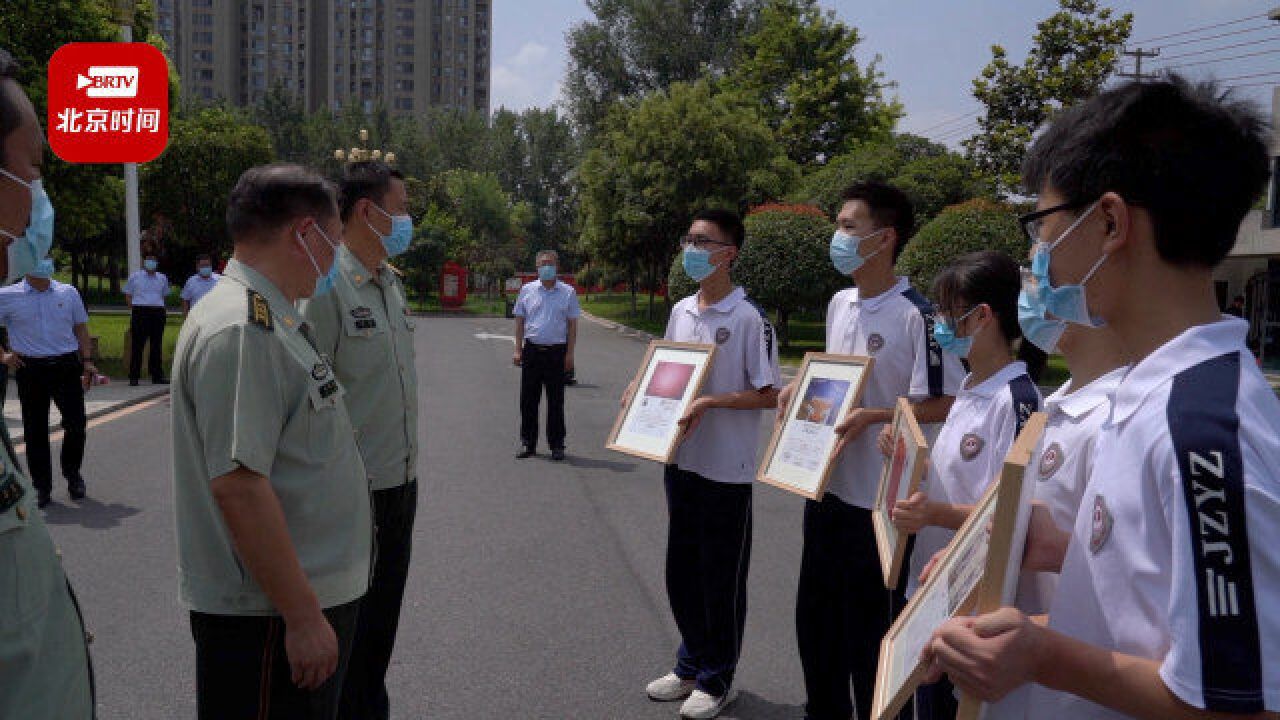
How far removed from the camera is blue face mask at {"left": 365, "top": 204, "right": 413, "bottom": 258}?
11.6 ft

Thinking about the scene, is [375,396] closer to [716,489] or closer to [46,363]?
[716,489]

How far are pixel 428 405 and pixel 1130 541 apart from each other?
12526 mm

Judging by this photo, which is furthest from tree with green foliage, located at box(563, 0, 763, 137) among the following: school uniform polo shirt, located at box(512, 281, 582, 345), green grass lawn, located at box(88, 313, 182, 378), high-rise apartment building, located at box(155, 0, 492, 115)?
high-rise apartment building, located at box(155, 0, 492, 115)

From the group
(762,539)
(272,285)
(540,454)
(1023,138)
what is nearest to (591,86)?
(1023,138)

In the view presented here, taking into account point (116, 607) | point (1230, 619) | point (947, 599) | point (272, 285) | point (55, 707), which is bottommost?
point (116, 607)

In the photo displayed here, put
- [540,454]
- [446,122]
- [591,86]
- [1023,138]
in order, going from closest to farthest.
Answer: [540,454]
[1023,138]
[591,86]
[446,122]

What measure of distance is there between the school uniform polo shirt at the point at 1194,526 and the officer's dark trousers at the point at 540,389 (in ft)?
27.4

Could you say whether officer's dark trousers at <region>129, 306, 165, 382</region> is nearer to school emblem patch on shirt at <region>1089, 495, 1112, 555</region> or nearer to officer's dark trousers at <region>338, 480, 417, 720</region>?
officer's dark trousers at <region>338, 480, 417, 720</region>

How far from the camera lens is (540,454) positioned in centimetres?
982

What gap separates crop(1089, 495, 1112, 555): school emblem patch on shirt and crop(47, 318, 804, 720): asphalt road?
279cm

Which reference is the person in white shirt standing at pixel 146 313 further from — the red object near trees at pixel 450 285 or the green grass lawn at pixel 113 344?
Answer: the red object near trees at pixel 450 285

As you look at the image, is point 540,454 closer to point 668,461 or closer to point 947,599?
point 668,461

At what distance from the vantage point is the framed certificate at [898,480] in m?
2.46

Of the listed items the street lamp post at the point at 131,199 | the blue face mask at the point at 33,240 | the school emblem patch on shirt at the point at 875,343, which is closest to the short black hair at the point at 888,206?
the school emblem patch on shirt at the point at 875,343
